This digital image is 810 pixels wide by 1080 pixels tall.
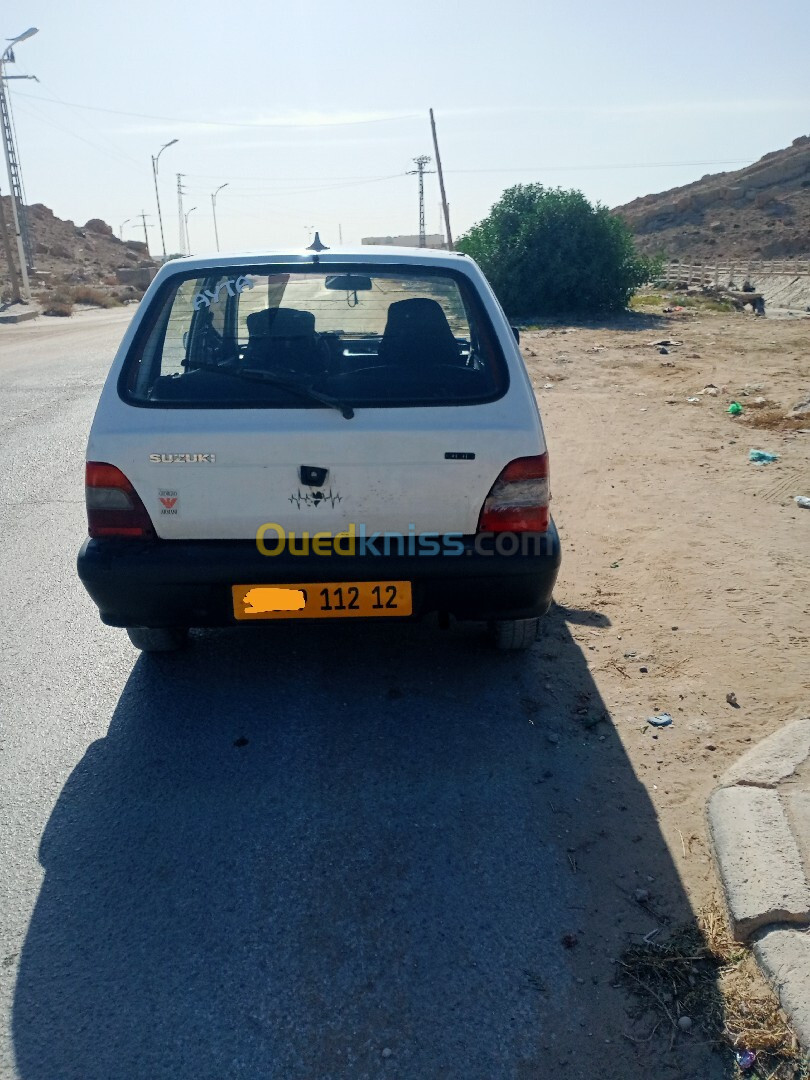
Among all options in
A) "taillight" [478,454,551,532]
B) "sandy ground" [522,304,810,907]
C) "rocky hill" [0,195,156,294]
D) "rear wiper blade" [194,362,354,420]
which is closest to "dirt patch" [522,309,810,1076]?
"sandy ground" [522,304,810,907]

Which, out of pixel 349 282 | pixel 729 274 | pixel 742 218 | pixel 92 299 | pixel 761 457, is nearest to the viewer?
pixel 349 282

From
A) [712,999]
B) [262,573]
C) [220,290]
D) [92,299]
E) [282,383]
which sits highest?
[220,290]

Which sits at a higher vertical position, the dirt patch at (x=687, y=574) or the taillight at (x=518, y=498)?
the taillight at (x=518, y=498)

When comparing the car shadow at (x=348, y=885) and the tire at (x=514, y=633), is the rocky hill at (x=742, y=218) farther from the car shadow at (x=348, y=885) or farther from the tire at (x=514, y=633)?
the car shadow at (x=348, y=885)

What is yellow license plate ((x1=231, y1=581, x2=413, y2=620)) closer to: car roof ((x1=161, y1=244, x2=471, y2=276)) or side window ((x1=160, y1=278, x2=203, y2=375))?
side window ((x1=160, y1=278, x2=203, y2=375))

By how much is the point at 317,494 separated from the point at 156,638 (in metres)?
1.18

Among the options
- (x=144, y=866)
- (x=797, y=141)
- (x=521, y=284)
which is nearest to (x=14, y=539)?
(x=144, y=866)

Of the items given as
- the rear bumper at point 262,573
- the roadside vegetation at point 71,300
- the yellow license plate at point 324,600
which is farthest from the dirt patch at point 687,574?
the roadside vegetation at point 71,300

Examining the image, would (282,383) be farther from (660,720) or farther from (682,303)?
(682,303)

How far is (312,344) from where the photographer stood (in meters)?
3.93

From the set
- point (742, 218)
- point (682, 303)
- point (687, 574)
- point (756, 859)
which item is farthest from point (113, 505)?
point (742, 218)

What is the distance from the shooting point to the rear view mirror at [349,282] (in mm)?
4039

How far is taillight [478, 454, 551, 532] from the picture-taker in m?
3.56

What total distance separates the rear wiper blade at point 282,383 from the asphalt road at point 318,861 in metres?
1.27
